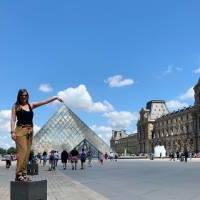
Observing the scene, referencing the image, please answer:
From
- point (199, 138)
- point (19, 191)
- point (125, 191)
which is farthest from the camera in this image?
point (199, 138)

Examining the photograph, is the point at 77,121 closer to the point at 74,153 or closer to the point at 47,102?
the point at 74,153

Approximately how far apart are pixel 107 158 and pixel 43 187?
70.5 m

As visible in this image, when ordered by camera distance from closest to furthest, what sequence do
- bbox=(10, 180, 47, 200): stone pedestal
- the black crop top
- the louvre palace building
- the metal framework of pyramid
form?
bbox=(10, 180, 47, 200): stone pedestal → the black crop top → the metal framework of pyramid → the louvre palace building

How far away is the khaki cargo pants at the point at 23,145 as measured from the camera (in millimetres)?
8617

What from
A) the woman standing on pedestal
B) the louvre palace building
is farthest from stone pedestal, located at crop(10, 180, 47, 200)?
the louvre palace building

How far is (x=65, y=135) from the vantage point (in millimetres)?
79562

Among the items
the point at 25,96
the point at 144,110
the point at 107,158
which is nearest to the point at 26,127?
the point at 25,96

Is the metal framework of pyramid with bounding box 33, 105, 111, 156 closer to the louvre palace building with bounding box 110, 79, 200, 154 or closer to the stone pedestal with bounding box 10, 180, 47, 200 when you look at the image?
the louvre palace building with bounding box 110, 79, 200, 154

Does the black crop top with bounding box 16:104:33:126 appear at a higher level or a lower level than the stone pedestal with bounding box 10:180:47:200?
higher

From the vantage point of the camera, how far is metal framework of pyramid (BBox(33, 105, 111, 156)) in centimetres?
7906

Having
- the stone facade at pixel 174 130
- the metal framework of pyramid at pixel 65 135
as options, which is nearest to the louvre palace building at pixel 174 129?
the stone facade at pixel 174 130

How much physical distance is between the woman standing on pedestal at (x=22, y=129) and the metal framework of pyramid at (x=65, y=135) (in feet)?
228

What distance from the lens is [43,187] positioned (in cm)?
891

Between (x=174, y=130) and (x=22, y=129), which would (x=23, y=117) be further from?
→ (x=174, y=130)
